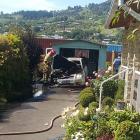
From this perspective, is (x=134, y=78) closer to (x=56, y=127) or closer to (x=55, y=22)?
(x=56, y=127)

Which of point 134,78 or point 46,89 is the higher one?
point 134,78

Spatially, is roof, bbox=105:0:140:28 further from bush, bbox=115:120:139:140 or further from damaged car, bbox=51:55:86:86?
damaged car, bbox=51:55:86:86

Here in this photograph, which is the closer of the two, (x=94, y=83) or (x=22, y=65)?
(x=94, y=83)

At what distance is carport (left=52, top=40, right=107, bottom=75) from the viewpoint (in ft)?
141

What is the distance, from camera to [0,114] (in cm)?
1956

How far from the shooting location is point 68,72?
112ft

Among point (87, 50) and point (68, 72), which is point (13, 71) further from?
point (87, 50)

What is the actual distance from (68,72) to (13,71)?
880 centimetres

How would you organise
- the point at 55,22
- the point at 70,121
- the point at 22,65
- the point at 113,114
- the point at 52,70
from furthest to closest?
the point at 55,22 → the point at 52,70 → the point at 22,65 → the point at 70,121 → the point at 113,114

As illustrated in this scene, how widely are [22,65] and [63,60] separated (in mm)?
7458

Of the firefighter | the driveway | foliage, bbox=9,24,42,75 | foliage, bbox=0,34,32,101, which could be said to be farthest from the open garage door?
the driveway

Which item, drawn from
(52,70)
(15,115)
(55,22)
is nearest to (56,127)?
(15,115)

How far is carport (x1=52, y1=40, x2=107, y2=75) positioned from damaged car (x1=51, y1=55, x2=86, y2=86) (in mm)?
7732

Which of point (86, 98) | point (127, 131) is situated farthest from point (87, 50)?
point (127, 131)
